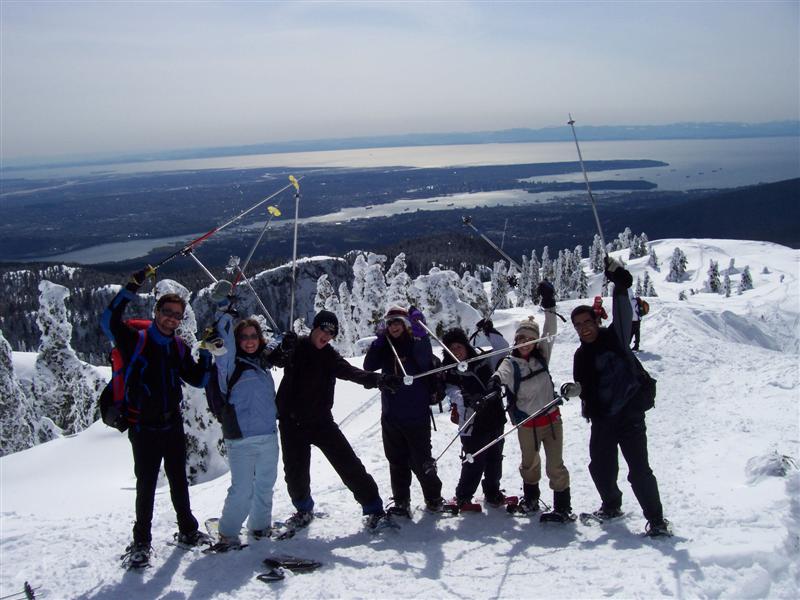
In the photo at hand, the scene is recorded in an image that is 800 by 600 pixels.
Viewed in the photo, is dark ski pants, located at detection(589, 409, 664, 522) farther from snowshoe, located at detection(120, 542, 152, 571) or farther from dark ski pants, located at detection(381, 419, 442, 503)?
snowshoe, located at detection(120, 542, 152, 571)

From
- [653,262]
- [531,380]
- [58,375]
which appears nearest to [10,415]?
[58,375]

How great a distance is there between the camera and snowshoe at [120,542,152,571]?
5.06 metres

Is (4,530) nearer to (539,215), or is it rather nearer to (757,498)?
(757,498)

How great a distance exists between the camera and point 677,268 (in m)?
94.1

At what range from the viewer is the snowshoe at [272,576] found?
15.5 feet

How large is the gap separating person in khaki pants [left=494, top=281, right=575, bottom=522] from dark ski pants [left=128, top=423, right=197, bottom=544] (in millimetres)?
3238

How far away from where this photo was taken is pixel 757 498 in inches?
218

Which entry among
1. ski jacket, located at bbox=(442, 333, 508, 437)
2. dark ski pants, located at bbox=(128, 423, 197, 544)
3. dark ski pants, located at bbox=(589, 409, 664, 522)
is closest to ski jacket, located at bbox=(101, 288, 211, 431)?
dark ski pants, located at bbox=(128, 423, 197, 544)

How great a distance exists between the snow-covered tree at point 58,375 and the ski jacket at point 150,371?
2979 cm

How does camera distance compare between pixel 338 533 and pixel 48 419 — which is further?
pixel 48 419

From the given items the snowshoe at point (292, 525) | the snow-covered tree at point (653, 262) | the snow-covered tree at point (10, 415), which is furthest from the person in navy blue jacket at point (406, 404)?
the snow-covered tree at point (653, 262)

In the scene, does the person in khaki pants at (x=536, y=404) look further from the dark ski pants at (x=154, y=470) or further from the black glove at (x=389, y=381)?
the dark ski pants at (x=154, y=470)

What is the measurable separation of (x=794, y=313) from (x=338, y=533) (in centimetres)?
3570

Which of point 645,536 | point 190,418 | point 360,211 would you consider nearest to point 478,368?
point 645,536
